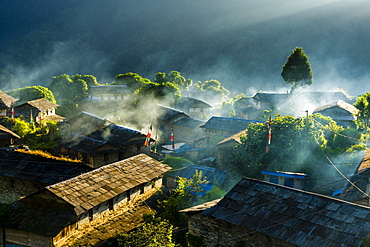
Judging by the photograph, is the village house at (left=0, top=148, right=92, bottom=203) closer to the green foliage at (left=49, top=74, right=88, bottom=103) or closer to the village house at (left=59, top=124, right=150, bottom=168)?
the village house at (left=59, top=124, right=150, bottom=168)

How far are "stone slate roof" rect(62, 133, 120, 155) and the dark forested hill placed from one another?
10775cm

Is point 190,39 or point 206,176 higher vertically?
point 190,39

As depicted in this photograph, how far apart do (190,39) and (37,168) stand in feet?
551

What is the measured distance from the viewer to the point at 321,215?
11172 mm

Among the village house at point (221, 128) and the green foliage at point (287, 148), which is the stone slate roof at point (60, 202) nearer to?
the green foliage at point (287, 148)

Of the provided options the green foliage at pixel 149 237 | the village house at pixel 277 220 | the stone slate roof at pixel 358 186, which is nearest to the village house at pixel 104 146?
the green foliage at pixel 149 237

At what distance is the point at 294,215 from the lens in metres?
11.5

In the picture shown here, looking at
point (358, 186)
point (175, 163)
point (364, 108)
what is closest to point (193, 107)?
point (175, 163)

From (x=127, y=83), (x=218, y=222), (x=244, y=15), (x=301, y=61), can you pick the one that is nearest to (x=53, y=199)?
(x=218, y=222)

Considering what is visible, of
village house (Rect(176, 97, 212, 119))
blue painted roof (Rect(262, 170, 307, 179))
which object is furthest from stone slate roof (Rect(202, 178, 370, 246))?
village house (Rect(176, 97, 212, 119))

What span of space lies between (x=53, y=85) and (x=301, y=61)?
178 feet

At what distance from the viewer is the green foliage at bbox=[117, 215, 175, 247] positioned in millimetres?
13859

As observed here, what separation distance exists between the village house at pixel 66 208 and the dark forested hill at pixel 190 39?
393 ft

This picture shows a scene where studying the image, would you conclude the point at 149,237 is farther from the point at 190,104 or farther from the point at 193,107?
the point at 190,104
